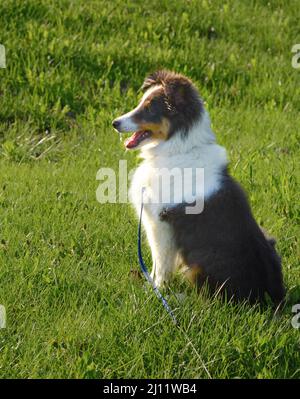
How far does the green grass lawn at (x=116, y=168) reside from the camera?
4164 millimetres

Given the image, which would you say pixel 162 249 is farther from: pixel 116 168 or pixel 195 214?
pixel 116 168

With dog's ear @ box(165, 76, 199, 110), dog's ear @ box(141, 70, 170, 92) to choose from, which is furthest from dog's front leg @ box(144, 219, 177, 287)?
dog's ear @ box(141, 70, 170, 92)

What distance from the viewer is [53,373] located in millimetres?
4000

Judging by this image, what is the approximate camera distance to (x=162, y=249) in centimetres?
471

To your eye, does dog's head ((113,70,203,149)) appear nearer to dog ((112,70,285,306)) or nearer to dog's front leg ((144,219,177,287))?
dog ((112,70,285,306))

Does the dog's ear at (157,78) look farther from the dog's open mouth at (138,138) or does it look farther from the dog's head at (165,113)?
the dog's open mouth at (138,138)

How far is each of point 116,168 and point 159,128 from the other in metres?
1.74

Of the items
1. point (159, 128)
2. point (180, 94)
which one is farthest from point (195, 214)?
point (180, 94)

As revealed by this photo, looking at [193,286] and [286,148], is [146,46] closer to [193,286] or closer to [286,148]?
[286,148]

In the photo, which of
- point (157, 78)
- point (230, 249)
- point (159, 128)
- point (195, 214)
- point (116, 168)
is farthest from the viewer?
point (116, 168)

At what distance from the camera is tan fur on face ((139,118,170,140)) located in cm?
466

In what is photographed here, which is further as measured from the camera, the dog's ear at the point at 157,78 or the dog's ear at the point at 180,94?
the dog's ear at the point at 157,78

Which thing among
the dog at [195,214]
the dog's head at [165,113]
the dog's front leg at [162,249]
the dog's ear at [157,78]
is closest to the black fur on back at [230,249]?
the dog at [195,214]

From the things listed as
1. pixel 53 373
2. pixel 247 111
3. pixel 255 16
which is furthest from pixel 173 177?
pixel 255 16
